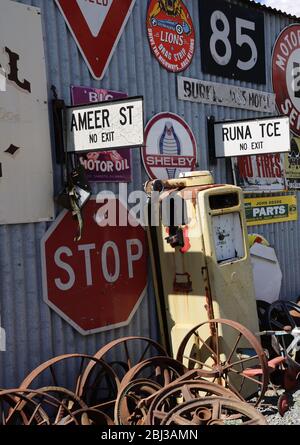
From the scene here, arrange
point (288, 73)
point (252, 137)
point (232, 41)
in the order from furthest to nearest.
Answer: point (288, 73) → point (232, 41) → point (252, 137)

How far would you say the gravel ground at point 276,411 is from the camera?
16.9 ft

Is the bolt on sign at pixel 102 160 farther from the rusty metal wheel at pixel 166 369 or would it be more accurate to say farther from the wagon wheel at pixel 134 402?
the wagon wheel at pixel 134 402

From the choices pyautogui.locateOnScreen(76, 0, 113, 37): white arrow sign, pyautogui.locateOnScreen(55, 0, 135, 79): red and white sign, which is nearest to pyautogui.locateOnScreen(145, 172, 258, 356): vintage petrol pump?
pyautogui.locateOnScreen(55, 0, 135, 79): red and white sign

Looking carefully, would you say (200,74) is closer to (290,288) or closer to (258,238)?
(258,238)

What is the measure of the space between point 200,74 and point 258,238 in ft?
7.25

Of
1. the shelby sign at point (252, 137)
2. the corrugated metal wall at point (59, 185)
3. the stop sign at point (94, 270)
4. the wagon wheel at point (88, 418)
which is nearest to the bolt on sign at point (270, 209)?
the corrugated metal wall at point (59, 185)

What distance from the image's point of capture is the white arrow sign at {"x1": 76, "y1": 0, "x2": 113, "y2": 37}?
5703 mm

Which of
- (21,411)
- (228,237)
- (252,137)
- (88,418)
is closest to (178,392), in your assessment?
(88,418)

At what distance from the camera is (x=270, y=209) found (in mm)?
8188

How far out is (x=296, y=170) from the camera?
8.85 meters

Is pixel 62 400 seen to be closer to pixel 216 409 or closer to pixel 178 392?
pixel 178 392

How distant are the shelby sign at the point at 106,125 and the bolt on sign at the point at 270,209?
311 centimetres

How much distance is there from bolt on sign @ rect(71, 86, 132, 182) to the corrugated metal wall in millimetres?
76

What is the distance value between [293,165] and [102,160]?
3987 mm
